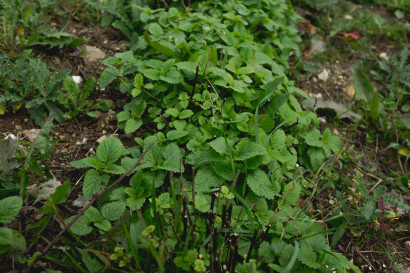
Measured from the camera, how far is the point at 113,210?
5.34 feet

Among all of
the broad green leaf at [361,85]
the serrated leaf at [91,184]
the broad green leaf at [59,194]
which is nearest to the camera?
the broad green leaf at [59,194]

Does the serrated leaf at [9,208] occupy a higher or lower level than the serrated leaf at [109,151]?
higher

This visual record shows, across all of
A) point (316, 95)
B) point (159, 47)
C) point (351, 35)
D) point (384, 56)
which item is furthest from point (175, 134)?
point (384, 56)

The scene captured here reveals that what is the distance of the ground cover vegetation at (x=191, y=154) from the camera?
1511 mm

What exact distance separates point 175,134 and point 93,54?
136 centimetres

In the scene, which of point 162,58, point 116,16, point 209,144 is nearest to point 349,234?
point 209,144

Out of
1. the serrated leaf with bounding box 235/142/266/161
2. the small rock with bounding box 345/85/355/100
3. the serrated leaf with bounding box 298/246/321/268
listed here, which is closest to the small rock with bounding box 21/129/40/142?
the serrated leaf with bounding box 235/142/266/161

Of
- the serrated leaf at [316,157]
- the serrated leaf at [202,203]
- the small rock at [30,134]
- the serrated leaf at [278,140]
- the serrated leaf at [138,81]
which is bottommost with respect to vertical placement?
the serrated leaf at [316,157]

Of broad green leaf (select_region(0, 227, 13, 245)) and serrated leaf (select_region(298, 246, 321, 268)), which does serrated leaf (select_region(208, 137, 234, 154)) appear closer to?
serrated leaf (select_region(298, 246, 321, 268))

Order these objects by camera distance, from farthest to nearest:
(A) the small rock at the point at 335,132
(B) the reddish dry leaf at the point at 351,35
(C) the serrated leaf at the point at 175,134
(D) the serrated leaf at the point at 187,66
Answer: (B) the reddish dry leaf at the point at 351,35 → (A) the small rock at the point at 335,132 → (D) the serrated leaf at the point at 187,66 → (C) the serrated leaf at the point at 175,134

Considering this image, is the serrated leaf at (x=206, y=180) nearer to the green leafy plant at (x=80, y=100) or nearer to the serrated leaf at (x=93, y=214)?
the serrated leaf at (x=93, y=214)

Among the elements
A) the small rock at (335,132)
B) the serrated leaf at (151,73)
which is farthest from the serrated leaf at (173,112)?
the small rock at (335,132)

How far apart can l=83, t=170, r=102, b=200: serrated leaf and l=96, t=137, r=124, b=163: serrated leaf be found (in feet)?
0.33

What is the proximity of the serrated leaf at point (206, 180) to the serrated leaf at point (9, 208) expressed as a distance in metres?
0.88
